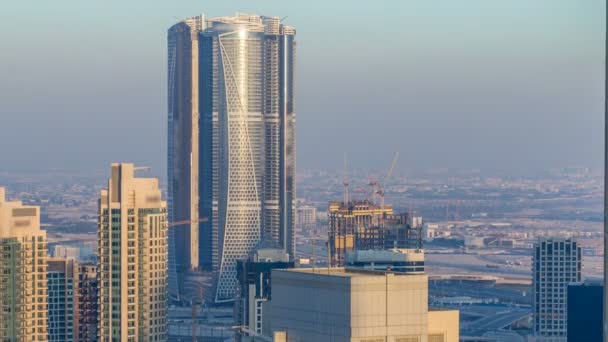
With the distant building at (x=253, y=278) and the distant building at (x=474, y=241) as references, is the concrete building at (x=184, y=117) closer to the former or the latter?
the distant building at (x=474, y=241)

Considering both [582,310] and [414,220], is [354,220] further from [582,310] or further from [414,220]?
[582,310]

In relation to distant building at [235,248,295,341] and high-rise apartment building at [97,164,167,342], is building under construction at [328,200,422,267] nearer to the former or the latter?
distant building at [235,248,295,341]

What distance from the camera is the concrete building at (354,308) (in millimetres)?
22641

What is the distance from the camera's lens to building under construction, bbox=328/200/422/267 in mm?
70688

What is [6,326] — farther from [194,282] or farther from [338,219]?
[194,282]

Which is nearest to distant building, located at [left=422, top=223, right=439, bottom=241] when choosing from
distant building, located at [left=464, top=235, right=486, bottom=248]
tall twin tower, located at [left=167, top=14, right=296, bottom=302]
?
distant building, located at [left=464, top=235, right=486, bottom=248]

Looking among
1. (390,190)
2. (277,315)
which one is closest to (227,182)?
(390,190)

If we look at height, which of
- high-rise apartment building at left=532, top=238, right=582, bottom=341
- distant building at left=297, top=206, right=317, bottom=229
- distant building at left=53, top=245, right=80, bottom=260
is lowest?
high-rise apartment building at left=532, top=238, right=582, bottom=341

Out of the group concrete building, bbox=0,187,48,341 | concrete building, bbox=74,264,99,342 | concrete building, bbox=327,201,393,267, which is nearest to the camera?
concrete building, bbox=0,187,48,341

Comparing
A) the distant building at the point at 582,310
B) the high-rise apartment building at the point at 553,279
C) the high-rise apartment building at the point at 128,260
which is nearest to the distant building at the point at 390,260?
the high-rise apartment building at the point at 553,279

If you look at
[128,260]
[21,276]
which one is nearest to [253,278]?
[128,260]

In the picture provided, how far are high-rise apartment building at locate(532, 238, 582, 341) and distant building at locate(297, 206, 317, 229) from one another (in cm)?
1476

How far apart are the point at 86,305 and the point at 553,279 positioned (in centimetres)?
2314

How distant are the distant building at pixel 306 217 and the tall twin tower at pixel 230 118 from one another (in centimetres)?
1290
